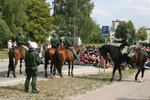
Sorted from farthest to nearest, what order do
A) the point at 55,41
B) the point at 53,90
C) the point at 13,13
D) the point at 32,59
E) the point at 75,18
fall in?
the point at 75,18 < the point at 13,13 < the point at 55,41 < the point at 53,90 < the point at 32,59

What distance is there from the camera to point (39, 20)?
249 feet

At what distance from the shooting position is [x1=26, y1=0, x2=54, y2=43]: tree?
236ft

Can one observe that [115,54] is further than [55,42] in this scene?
No

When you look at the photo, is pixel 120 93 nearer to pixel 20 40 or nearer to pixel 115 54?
pixel 115 54

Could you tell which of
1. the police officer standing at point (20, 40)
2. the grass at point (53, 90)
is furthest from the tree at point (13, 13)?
the grass at point (53, 90)

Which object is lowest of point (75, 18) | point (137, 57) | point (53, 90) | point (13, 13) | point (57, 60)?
point (53, 90)

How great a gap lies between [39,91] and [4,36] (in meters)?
34.8

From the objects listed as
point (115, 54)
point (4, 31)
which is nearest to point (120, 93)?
point (115, 54)

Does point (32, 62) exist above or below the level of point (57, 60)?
above

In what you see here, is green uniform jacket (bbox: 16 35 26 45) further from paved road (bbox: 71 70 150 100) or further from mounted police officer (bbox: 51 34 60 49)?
paved road (bbox: 71 70 150 100)

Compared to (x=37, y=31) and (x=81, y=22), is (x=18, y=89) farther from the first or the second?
(x=81, y=22)

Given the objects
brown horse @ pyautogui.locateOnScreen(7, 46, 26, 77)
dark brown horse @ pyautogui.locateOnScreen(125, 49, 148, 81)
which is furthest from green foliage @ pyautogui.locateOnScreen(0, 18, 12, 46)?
dark brown horse @ pyautogui.locateOnScreen(125, 49, 148, 81)

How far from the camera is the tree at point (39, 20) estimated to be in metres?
71.9

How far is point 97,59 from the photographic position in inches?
1171
